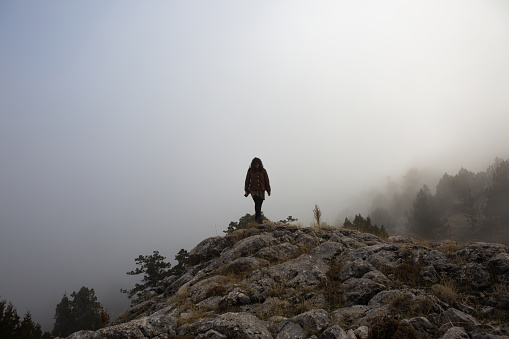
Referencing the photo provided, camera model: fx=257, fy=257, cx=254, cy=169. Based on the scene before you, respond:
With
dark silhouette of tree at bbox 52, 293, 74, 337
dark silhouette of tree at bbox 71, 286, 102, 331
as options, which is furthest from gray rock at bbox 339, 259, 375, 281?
dark silhouette of tree at bbox 52, 293, 74, 337

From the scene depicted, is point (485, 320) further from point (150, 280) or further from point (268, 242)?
point (150, 280)

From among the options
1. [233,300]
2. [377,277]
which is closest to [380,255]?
[377,277]

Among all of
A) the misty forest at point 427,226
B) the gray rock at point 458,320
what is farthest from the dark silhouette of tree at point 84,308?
the gray rock at point 458,320

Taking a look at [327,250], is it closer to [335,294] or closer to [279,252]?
[279,252]

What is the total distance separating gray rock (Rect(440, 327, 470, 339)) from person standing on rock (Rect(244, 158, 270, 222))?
1011cm

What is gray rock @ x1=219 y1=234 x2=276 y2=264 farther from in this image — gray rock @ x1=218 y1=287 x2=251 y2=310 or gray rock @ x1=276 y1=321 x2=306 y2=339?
gray rock @ x1=276 y1=321 x2=306 y2=339

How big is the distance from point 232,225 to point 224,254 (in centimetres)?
2662

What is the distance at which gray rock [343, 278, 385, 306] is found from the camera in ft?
23.3

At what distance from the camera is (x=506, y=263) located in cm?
711

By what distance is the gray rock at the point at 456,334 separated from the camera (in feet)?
15.1

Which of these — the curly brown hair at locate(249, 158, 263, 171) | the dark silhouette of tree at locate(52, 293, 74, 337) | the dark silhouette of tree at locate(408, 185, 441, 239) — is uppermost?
the curly brown hair at locate(249, 158, 263, 171)

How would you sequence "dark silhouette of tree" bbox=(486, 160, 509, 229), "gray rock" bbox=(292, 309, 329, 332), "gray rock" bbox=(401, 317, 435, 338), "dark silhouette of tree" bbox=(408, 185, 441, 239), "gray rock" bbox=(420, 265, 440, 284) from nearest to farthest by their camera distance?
"gray rock" bbox=(401, 317, 435, 338), "gray rock" bbox=(292, 309, 329, 332), "gray rock" bbox=(420, 265, 440, 284), "dark silhouette of tree" bbox=(408, 185, 441, 239), "dark silhouette of tree" bbox=(486, 160, 509, 229)

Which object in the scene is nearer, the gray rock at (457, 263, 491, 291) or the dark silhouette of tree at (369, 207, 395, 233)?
the gray rock at (457, 263, 491, 291)

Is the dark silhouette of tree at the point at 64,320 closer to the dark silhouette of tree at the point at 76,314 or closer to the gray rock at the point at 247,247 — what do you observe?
the dark silhouette of tree at the point at 76,314
